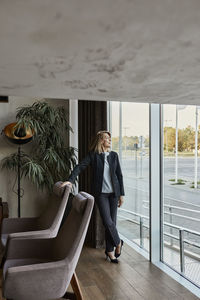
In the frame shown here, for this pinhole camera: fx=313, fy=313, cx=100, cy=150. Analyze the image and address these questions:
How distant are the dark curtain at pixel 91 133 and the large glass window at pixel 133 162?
350 mm

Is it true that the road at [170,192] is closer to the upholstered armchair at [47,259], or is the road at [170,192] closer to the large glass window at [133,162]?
the large glass window at [133,162]

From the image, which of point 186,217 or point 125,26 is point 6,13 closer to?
point 125,26

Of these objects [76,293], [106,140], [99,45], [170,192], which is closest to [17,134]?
[106,140]

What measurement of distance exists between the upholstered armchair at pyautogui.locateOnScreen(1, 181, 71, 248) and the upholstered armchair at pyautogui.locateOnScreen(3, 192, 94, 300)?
0.16 m

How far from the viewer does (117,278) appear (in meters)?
3.12

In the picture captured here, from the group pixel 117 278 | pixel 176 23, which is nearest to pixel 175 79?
pixel 176 23

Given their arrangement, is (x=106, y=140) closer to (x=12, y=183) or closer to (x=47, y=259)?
(x=47, y=259)

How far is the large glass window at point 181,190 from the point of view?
2.88 m

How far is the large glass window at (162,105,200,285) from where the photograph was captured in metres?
2.88

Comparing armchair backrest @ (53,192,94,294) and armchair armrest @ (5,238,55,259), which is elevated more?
armchair backrest @ (53,192,94,294)

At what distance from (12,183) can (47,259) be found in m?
2.56

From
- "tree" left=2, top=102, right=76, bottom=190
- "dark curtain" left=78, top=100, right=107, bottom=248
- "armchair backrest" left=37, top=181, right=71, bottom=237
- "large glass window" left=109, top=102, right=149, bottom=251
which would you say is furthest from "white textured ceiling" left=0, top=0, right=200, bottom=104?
"tree" left=2, top=102, right=76, bottom=190

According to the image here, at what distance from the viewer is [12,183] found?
16.3 feet

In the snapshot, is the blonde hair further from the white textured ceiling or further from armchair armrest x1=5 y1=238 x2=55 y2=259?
the white textured ceiling
